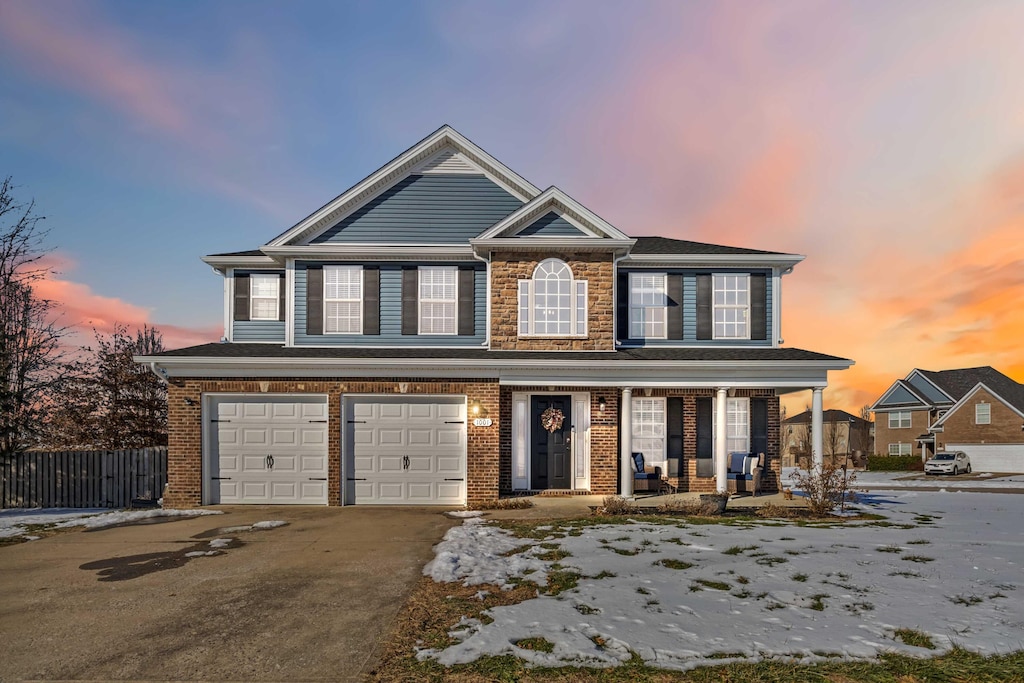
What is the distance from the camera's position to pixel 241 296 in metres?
15.8

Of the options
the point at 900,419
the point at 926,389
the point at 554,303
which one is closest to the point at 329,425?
the point at 554,303

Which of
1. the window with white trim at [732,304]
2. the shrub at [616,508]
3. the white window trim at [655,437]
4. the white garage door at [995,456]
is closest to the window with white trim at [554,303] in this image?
the white window trim at [655,437]

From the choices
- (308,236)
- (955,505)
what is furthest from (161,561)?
(955,505)

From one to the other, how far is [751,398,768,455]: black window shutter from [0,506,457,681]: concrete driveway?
949 centimetres

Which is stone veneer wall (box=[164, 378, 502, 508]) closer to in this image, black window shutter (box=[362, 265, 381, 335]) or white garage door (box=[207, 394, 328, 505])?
white garage door (box=[207, 394, 328, 505])

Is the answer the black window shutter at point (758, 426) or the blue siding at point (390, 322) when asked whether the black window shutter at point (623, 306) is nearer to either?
the blue siding at point (390, 322)

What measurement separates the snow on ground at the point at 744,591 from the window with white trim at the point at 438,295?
19.5ft

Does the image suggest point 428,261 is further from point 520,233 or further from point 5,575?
point 5,575

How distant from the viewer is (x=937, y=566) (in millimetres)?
8008

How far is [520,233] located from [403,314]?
392 centimetres

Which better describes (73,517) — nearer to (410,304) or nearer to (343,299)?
(343,299)

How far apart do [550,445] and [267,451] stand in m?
7.21

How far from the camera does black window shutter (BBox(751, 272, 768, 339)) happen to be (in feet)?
50.8

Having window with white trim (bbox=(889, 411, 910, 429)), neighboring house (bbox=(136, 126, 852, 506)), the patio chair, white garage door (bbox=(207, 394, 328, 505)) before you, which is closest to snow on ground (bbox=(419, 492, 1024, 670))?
the patio chair
